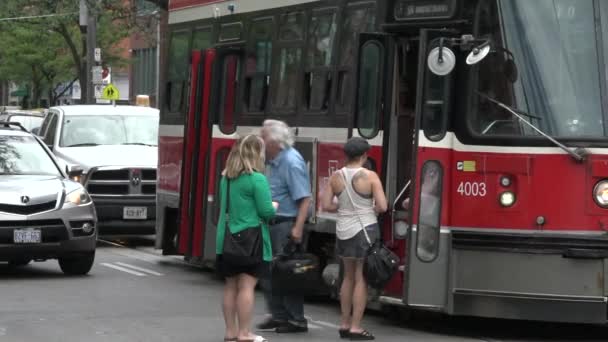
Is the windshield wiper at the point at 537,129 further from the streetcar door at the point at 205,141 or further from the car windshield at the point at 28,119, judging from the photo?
the car windshield at the point at 28,119

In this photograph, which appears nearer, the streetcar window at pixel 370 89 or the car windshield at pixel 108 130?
the streetcar window at pixel 370 89

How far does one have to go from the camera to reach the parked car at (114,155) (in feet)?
70.6

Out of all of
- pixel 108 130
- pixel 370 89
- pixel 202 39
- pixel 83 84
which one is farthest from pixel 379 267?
pixel 83 84

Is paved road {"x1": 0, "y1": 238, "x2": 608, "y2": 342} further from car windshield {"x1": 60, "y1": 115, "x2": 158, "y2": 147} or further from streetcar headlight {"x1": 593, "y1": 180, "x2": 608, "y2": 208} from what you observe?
car windshield {"x1": 60, "y1": 115, "x2": 158, "y2": 147}

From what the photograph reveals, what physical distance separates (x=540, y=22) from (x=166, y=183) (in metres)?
7.50

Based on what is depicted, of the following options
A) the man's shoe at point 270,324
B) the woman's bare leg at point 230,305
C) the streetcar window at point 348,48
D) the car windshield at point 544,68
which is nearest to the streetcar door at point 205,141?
the streetcar window at point 348,48

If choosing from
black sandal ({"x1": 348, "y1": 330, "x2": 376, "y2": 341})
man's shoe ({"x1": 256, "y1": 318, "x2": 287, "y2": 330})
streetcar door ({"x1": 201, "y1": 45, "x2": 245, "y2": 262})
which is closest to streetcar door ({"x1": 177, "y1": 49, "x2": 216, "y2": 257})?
streetcar door ({"x1": 201, "y1": 45, "x2": 245, "y2": 262})

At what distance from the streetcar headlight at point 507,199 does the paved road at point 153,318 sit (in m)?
1.17

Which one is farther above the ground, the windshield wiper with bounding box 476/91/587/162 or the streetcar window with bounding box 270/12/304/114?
the streetcar window with bounding box 270/12/304/114

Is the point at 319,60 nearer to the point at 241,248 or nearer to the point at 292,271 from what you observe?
the point at 292,271

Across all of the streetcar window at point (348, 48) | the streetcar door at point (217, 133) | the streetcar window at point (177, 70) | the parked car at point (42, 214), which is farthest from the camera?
the streetcar window at point (177, 70)

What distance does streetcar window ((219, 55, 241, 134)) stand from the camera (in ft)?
51.5

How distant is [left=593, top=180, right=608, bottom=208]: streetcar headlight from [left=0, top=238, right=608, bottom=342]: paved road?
1.41m

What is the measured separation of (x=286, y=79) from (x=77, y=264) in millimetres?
3845
